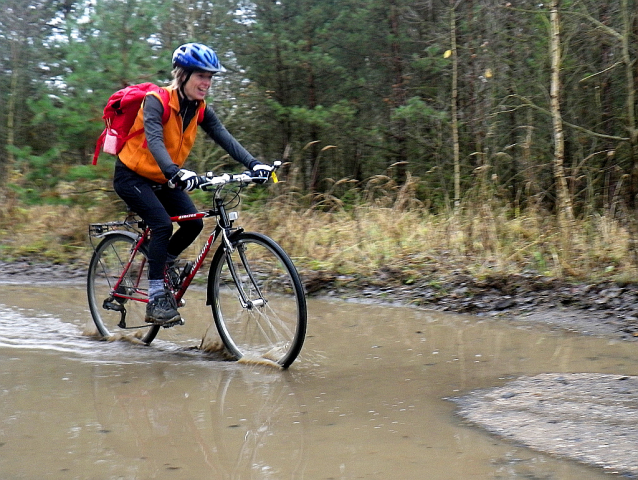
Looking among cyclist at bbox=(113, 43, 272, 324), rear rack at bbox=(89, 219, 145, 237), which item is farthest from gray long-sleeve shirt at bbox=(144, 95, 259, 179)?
rear rack at bbox=(89, 219, 145, 237)

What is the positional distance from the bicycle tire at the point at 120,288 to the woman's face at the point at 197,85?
1.39 m

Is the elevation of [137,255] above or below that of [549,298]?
above

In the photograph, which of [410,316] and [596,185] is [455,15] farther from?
[410,316]

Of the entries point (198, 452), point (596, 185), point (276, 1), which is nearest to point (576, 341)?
point (198, 452)

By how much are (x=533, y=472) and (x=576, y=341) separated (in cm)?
292

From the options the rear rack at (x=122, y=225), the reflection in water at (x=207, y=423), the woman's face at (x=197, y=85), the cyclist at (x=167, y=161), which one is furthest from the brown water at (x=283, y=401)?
the woman's face at (x=197, y=85)

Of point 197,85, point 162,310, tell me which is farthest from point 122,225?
point 197,85

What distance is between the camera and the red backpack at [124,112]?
17.6 feet

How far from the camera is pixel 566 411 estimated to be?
154 inches

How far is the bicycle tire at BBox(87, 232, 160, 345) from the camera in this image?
20.2 feet

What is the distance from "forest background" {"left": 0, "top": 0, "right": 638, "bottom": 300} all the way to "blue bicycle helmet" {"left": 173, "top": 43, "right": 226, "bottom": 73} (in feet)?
12.5

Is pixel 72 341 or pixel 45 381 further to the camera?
pixel 72 341

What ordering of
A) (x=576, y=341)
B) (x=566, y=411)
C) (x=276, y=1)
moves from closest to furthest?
1. (x=566, y=411)
2. (x=576, y=341)
3. (x=276, y=1)

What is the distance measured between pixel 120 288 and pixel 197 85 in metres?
2.00
